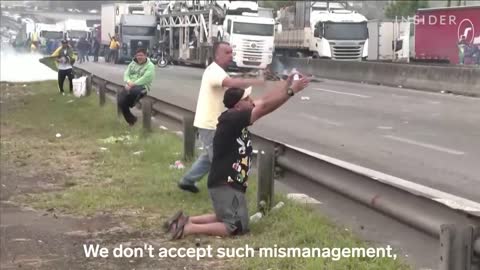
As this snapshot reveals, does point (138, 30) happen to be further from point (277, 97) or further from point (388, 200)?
point (388, 200)

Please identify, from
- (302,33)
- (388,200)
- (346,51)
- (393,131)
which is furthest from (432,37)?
(388,200)

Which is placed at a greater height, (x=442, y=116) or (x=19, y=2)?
(x=19, y=2)

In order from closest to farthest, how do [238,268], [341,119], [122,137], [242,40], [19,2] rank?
1. [238,268]
2. [122,137]
3. [341,119]
4. [242,40]
5. [19,2]

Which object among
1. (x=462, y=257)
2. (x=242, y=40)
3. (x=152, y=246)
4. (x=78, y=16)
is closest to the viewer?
(x=462, y=257)

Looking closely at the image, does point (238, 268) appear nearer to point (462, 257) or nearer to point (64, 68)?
point (462, 257)

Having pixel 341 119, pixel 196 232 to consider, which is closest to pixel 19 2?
pixel 341 119

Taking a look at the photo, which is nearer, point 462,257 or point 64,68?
point 462,257

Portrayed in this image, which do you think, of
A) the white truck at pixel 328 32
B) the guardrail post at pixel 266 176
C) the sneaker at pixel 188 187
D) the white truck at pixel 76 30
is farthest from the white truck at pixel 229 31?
the white truck at pixel 76 30

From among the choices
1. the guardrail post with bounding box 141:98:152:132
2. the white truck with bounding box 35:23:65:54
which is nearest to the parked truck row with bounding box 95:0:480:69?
the guardrail post with bounding box 141:98:152:132

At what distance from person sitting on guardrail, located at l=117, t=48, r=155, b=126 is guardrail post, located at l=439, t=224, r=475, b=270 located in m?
10.5

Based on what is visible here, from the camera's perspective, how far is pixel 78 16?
→ 118m

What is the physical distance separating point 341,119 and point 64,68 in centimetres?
1007

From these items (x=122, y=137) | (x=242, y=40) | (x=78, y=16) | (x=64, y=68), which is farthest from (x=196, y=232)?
(x=78, y=16)

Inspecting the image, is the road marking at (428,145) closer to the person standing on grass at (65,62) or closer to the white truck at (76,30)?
the person standing on grass at (65,62)
